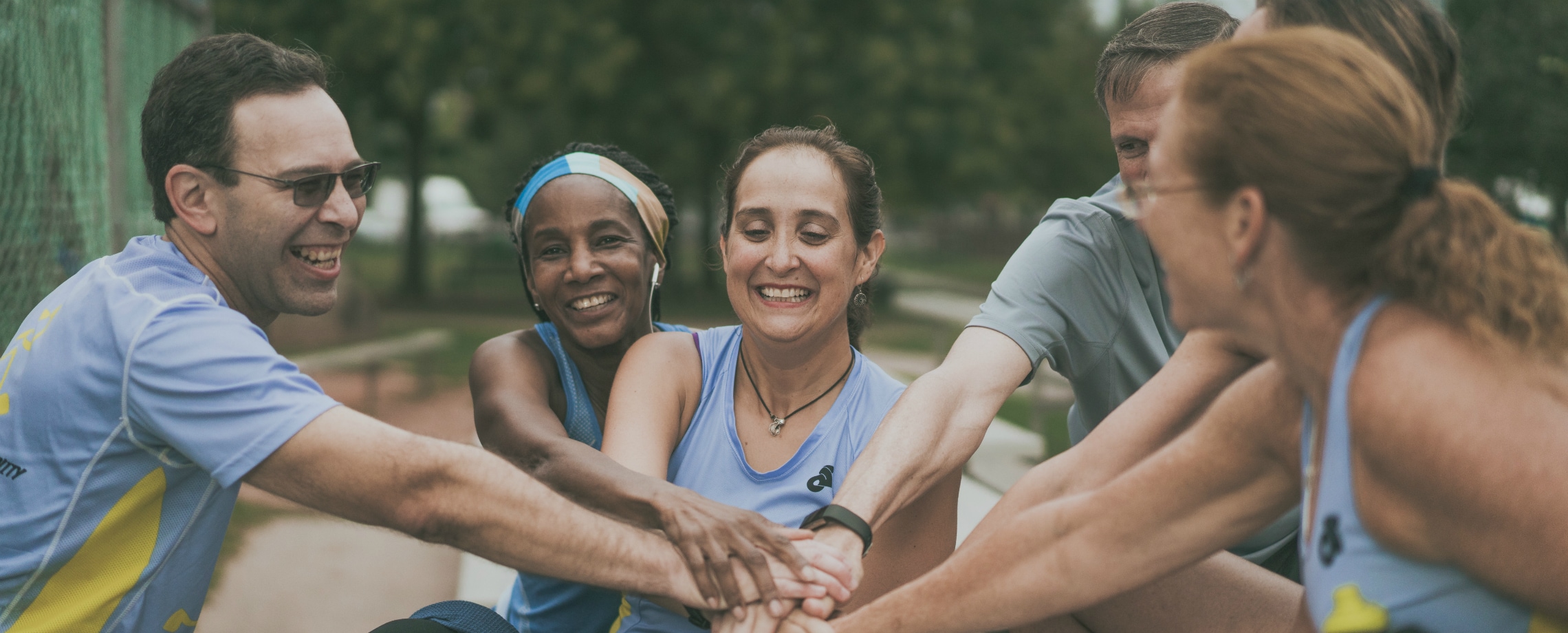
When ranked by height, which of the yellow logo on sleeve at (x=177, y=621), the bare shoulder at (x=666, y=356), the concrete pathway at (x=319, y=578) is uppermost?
the bare shoulder at (x=666, y=356)

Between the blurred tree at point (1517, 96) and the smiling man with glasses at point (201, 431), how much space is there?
7.79 meters

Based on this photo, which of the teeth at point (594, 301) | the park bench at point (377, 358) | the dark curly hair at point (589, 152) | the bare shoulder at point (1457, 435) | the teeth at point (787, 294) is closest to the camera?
the bare shoulder at point (1457, 435)

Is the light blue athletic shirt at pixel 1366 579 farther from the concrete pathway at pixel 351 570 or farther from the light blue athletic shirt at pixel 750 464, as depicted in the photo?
the concrete pathway at pixel 351 570

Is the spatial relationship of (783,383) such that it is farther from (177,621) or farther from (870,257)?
(177,621)

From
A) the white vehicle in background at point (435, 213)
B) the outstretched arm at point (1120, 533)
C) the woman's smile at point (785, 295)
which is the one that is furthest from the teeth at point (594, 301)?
the white vehicle in background at point (435, 213)

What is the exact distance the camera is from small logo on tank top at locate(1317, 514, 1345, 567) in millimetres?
1786

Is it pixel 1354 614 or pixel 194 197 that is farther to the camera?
pixel 194 197

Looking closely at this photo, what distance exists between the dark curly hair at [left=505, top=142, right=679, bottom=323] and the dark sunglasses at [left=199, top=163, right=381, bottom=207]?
2.44 ft

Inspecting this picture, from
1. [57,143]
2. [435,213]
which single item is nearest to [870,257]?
[57,143]

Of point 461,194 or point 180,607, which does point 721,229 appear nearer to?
point 180,607

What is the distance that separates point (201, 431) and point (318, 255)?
66cm

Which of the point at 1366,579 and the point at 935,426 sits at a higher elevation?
the point at 1366,579

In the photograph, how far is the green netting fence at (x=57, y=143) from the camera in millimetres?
5000

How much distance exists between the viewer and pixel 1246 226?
176 centimetres
